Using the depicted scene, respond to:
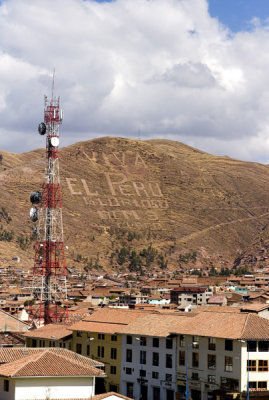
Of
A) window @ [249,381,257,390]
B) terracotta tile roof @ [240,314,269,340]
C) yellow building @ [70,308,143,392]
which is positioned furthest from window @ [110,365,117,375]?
window @ [249,381,257,390]

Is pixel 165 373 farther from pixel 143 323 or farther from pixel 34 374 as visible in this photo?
pixel 34 374

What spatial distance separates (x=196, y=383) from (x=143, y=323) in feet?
34.6

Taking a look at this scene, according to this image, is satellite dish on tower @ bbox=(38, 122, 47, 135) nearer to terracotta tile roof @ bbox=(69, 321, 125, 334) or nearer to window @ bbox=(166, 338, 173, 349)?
terracotta tile roof @ bbox=(69, 321, 125, 334)

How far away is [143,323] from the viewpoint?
77.2 meters

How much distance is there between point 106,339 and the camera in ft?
256

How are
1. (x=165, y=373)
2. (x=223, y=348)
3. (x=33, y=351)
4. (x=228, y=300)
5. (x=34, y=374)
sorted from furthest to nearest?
(x=228, y=300), (x=165, y=373), (x=223, y=348), (x=33, y=351), (x=34, y=374)

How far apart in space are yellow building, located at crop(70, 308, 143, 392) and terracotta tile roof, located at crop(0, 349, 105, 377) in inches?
879

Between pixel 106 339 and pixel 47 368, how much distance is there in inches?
1146

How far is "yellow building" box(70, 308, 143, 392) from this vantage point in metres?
76.1

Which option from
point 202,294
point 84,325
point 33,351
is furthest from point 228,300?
point 33,351

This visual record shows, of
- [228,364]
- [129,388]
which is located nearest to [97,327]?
[129,388]

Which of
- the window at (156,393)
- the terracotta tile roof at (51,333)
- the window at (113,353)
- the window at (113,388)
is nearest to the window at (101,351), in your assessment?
the window at (113,353)

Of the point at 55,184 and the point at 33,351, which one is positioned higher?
the point at 55,184

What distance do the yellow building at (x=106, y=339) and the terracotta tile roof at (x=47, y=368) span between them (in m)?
22.3
